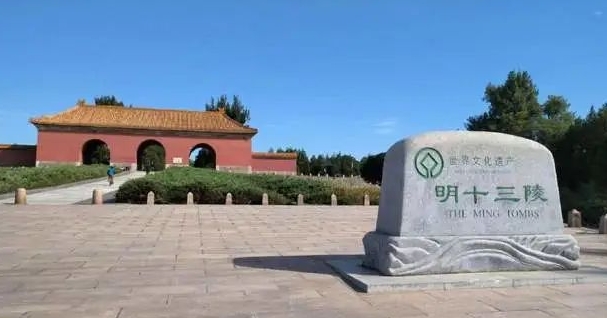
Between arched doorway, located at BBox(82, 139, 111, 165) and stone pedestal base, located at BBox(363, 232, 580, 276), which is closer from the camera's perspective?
stone pedestal base, located at BBox(363, 232, 580, 276)

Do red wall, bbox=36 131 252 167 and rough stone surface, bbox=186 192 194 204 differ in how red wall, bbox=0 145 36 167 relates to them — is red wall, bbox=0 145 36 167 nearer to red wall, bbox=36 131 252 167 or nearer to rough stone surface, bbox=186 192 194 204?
red wall, bbox=36 131 252 167

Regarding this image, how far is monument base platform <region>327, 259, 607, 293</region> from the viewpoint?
5330mm

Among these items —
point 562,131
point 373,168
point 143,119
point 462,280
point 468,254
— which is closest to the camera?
point 462,280

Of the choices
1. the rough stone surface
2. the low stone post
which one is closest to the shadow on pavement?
the low stone post

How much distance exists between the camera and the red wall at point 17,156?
1628 inches

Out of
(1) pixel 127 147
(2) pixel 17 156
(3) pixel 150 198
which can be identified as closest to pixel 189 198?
→ (3) pixel 150 198

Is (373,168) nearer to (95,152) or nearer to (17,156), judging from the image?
(95,152)

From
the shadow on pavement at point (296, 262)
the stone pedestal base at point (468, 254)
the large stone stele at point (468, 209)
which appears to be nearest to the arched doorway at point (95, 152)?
the shadow on pavement at point (296, 262)

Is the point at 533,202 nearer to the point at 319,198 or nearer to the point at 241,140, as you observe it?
the point at 319,198

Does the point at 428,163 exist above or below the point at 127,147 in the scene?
below

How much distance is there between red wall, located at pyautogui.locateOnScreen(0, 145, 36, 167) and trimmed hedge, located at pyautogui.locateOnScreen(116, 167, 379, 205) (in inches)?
1001

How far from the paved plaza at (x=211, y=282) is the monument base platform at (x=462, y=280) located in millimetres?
108

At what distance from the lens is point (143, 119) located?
45.5 metres

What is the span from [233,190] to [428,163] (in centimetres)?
1542
